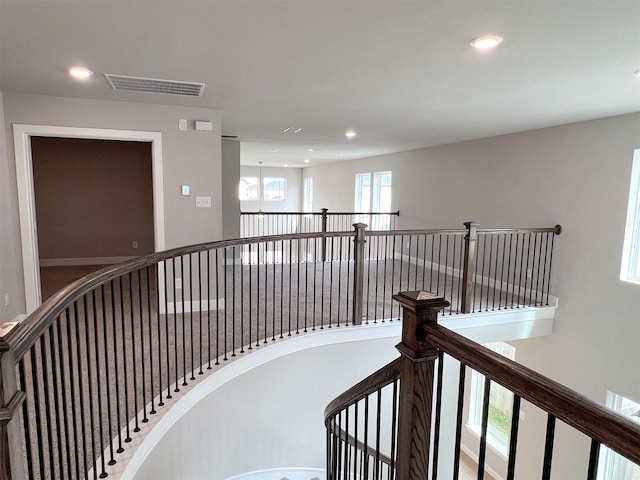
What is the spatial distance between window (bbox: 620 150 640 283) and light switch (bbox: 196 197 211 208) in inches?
182

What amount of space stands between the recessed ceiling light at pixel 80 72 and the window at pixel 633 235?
525 cm

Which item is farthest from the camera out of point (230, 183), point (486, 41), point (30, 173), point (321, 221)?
point (321, 221)

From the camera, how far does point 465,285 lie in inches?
179

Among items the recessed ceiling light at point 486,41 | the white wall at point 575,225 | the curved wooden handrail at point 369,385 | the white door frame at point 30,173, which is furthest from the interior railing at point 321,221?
the curved wooden handrail at point 369,385

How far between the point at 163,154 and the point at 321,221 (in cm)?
717

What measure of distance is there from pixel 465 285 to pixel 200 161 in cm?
338

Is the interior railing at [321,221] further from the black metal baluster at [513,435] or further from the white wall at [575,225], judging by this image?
the black metal baluster at [513,435]

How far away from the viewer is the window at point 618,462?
14.4 feet

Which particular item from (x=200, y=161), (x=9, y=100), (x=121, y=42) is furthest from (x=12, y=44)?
(x=200, y=161)

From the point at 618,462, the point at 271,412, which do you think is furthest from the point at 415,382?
the point at 618,462

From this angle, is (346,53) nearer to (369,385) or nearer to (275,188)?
(369,385)

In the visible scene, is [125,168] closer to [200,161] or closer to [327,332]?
[200,161]

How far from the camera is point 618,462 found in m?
4.49

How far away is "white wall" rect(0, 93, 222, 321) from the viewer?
3770 mm
